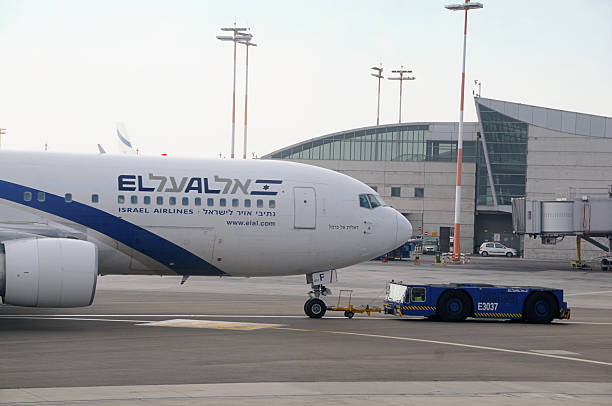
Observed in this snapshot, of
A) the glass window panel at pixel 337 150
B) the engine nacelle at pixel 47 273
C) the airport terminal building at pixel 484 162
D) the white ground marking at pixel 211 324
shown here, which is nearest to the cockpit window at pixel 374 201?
the white ground marking at pixel 211 324

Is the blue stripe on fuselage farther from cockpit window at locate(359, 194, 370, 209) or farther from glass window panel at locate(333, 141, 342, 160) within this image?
glass window panel at locate(333, 141, 342, 160)

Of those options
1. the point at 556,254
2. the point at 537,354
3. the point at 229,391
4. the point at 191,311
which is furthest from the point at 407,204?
the point at 229,391

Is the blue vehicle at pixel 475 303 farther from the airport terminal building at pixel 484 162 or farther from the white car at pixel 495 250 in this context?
the white car at pixel 495 250

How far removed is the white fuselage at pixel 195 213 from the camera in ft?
82.6

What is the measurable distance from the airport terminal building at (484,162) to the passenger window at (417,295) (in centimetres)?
6598

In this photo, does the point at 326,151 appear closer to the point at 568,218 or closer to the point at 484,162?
the point at 484,162

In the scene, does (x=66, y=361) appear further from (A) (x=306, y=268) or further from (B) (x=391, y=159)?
(B) (x=391, y=159)

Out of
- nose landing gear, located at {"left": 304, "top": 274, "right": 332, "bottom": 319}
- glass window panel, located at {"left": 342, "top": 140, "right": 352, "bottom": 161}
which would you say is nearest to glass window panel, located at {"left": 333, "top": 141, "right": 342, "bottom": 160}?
glass window panel, located at {"left": 342, "top": 140, "right": 352, "bottom": 161}

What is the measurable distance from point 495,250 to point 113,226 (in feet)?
255

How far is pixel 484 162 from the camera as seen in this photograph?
99688mm

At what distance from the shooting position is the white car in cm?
9744

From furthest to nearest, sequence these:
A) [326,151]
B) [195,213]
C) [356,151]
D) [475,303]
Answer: [326,151], [356,151], [475,303], [195,213]

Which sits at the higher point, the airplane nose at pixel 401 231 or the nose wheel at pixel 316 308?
the airplane nose at pixel 401 231

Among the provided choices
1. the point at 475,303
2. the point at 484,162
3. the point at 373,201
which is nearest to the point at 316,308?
the point at 373,201
